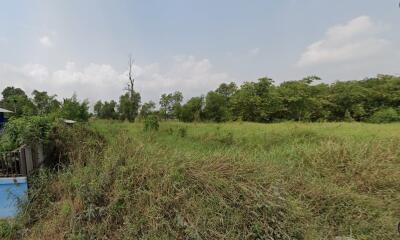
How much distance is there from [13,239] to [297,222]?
3.22 m

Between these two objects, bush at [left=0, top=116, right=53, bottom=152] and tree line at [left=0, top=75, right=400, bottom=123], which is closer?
bush at [left=0, top=116, right=53, bottom=152]

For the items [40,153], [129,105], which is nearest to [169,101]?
[129,105]

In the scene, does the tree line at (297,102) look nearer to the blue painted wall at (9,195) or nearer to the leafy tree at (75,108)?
the leafy tree at (75,108)

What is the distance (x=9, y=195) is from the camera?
304 cm

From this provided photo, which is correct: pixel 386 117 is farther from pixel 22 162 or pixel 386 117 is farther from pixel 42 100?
pixel 42 100

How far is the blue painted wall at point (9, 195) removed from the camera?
119 inches

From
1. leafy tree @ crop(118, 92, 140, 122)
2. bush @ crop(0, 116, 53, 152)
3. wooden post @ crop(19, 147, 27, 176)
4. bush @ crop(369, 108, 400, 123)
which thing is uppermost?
leafy tree @ crop(118, 92, 140, 122)

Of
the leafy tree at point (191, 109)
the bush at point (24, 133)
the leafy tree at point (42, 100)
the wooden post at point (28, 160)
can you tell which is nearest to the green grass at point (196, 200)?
the wooden post at point (28, 160)

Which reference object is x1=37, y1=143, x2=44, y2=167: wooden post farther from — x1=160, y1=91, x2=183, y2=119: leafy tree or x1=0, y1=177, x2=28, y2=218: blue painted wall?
x1=160, y1=91, x2=183, y2=119: leafy tree

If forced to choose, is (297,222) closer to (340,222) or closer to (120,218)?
(340,222)

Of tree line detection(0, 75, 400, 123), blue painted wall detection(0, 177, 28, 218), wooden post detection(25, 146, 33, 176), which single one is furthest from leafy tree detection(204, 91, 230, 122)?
blue painted wall detection(0, 177, 28, 218)

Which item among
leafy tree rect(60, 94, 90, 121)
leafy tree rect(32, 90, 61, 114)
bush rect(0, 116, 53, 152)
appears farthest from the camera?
leafy tree rect(32, 90, 61, 114)

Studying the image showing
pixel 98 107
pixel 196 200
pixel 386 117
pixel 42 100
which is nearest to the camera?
pixel 196 200

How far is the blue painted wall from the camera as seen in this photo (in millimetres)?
3027
